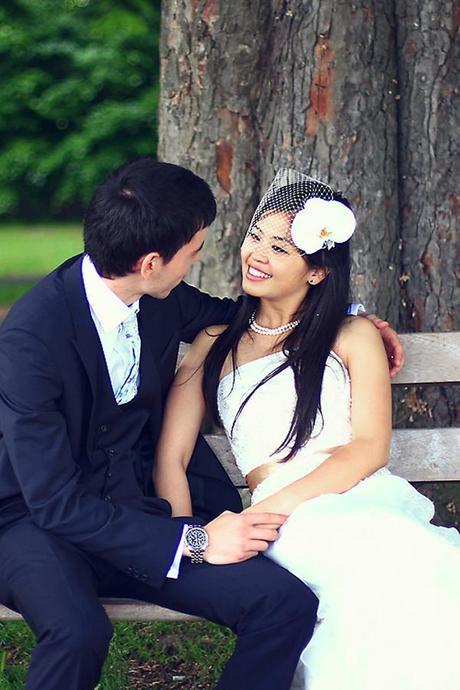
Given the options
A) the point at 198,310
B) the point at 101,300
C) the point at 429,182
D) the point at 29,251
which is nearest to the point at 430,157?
the point at 429,182

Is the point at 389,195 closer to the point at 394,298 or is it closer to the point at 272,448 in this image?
the point at 394,298

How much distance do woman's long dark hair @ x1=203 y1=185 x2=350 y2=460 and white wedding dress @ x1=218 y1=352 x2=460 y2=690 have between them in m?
0.16

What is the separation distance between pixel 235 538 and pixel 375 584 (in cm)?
41

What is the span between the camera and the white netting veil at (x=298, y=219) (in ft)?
12.6

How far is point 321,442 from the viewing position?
3.88 meters

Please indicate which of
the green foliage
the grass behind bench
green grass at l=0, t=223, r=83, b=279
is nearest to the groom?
the grass behind bench

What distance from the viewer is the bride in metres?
3.36

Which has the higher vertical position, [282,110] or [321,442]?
[282,110]

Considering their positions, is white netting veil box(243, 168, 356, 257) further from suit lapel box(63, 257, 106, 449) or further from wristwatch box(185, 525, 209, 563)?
wristwatch box(185, 525, 209, 563)

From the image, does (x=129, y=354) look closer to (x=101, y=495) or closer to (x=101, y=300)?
(x=101, y=300)

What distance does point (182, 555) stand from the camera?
346 cm

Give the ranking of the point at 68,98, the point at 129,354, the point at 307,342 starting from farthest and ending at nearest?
the point at 68,98, the point at 307,342, the point at 129,354

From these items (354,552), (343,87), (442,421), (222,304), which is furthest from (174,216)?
(442,421)

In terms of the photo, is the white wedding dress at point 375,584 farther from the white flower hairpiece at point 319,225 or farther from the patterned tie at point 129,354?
the white flower hairpiece at point 319,225
